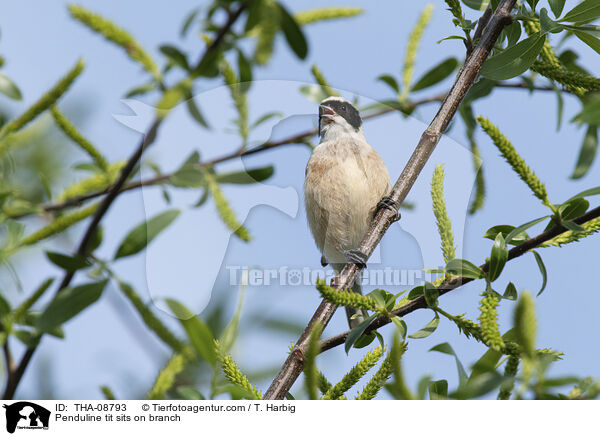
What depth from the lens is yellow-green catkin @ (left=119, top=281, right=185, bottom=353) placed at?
3.28ft

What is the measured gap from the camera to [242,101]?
1.24 metres

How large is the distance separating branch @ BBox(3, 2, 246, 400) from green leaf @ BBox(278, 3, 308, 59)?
58 mm

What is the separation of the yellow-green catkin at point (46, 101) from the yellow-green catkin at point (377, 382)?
0.80 metres

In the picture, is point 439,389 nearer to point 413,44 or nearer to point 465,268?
point 465,268

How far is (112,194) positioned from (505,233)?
86 cm

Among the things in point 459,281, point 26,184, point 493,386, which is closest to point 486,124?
point 459,281

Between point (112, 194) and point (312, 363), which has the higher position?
point (112, 194)

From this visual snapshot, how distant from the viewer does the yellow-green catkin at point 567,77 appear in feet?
4.07

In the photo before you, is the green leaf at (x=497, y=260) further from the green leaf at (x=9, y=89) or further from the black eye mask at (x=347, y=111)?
the green leaf at (x=9, y=89)

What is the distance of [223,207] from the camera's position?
1101 mm

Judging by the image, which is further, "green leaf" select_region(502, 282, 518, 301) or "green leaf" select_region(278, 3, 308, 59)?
"green leaf" select_region(502, 282, 518, 301)

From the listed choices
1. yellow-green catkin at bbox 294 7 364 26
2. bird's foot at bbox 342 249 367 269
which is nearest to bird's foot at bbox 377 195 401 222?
bird's foot at bbox 342 249 367 269

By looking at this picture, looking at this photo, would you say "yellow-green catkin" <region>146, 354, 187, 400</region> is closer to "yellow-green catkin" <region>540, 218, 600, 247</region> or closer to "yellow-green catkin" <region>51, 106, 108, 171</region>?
"yellow-green catkin" <region>51, 106, 108, 171</region>
